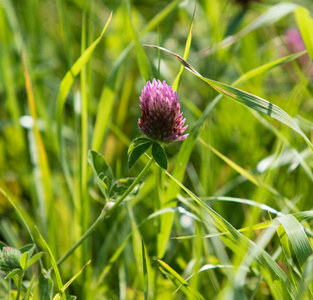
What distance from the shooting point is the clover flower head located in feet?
2.77

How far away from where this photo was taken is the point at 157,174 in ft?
3.51

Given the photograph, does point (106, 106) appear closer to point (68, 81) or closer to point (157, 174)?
point (68, 81)

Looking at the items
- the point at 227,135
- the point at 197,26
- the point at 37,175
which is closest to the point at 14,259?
the point at 37,175

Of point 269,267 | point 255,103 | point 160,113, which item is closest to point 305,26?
point 255,103

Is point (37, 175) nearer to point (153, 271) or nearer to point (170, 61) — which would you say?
point (153, 271)

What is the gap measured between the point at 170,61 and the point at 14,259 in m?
1.38

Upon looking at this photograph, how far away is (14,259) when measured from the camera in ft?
2.70

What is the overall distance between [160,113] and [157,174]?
0.86ft

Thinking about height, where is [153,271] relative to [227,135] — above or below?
below

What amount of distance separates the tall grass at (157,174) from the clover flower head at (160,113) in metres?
0.07

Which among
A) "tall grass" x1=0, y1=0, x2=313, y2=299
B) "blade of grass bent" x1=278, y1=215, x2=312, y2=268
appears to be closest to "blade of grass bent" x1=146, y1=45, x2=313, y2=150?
"tall grass" x1=0, y1=0, x2=313, y2=299

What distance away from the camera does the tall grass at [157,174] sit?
89 cm

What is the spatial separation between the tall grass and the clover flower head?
0.07 m

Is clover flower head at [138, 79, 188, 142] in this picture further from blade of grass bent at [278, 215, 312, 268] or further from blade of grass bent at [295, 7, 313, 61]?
blade of grass bent at [295, 7, 313, 61]
